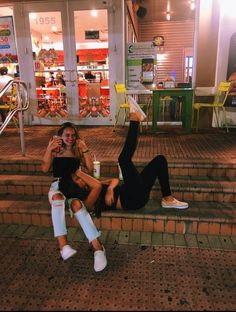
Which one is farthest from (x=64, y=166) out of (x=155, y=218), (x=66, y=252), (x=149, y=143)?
(x=149, y=143)

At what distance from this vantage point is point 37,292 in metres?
1.98

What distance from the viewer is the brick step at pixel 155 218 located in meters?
2.65

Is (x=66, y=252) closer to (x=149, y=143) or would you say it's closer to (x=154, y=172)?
(x=154, y=172)

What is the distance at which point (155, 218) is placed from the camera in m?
2.69

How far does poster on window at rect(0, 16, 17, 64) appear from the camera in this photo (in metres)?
6.09

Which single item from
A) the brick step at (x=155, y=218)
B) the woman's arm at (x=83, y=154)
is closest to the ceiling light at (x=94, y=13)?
the woman's arm at (x=83, y=154)

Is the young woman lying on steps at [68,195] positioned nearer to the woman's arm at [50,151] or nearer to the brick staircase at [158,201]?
the woman's arm at [50,151]

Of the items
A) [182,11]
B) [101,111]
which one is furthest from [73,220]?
[182,11]

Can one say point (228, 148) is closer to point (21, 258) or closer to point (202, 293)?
point (202, 293)

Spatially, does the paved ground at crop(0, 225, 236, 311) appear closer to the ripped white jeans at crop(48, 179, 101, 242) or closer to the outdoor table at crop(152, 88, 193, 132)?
the ripped white jeans at crop(48, 179, 101, 242)

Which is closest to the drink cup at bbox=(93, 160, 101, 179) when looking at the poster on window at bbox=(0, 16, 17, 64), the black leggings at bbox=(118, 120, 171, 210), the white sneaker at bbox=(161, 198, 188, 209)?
the black leggings at bbox=(118, 120, 171, 210)

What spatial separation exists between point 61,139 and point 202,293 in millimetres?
1744

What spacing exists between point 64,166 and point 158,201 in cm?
112

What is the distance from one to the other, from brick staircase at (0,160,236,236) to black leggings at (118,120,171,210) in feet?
0.64
